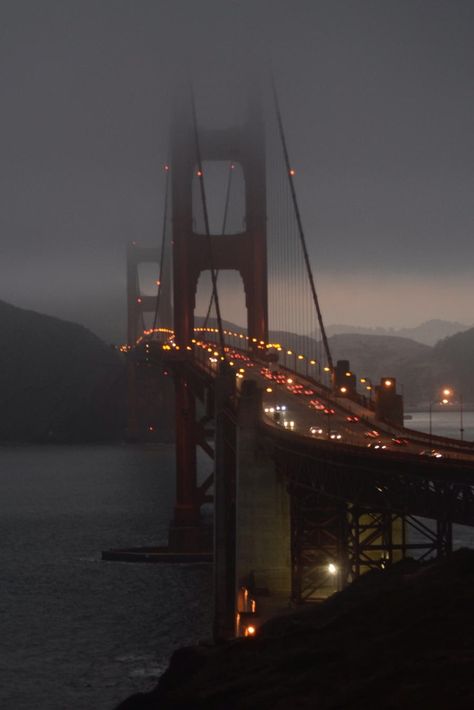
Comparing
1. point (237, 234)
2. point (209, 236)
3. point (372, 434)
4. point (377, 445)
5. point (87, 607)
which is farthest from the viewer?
point (237, 234)

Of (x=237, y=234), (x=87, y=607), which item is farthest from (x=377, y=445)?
(x=237, y=234)

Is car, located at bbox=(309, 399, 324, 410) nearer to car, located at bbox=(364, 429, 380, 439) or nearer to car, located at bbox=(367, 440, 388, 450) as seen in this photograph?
car, located at bbox=(364, 429, 380, 439)

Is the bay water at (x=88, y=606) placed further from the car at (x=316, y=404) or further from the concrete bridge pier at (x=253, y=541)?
the car at (x=316, y=404)

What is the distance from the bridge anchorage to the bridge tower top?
0.32 ft

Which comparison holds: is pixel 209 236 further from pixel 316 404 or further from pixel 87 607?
pixel 87 607

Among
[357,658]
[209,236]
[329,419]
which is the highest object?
[209,236]

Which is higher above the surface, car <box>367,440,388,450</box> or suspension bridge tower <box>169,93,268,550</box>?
suspension bridge tower <box>169,93,268,550</box>

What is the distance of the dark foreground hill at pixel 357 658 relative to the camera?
16625 mm

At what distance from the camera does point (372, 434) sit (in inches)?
1991

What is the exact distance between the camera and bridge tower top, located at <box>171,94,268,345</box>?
265 feet

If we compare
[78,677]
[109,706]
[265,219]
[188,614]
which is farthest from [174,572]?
[265,219]

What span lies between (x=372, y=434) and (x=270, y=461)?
963 cm

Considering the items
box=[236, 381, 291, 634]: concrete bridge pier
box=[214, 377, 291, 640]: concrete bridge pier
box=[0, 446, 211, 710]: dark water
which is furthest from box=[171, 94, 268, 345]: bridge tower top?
box=[236, 381, 291, 634]: concrete bridge pier

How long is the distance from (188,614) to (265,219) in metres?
38.7
